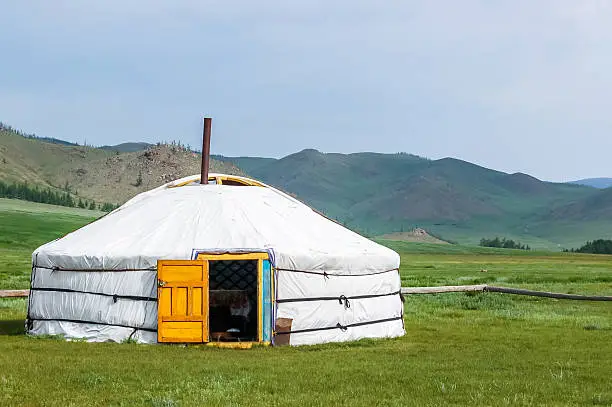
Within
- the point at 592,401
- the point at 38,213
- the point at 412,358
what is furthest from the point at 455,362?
the point at 38,213

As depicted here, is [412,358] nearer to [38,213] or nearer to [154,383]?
[154,383]

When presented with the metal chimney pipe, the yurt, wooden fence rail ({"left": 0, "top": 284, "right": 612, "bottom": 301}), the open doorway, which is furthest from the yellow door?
wooden fence rail ({"left": 0, "top": 284, "right": 612, "bottom": 301})

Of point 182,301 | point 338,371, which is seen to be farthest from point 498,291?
point 338,371

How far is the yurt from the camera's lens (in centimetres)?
1272

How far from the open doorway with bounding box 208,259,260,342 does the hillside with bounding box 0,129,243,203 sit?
132 meters

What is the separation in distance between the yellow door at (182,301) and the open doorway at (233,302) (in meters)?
0.62

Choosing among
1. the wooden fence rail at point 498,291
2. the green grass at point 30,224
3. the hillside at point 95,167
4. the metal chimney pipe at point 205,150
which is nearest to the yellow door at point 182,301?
the metal chimney pipe at point 205,150

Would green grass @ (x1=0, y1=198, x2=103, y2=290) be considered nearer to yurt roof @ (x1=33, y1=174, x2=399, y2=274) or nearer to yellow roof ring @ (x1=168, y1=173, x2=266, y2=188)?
yellow roof ring @ (x1=168, y1=173, x2=266, y2=188)

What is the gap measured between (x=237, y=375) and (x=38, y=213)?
3805 inches

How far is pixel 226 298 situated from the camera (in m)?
14.3

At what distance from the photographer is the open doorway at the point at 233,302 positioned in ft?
45.1

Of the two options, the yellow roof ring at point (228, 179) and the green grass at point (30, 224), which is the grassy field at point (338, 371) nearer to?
the yellow roof ring at point (228, 179)

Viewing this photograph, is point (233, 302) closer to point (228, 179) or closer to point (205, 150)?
point (228, 179)

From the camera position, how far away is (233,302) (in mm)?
14297
